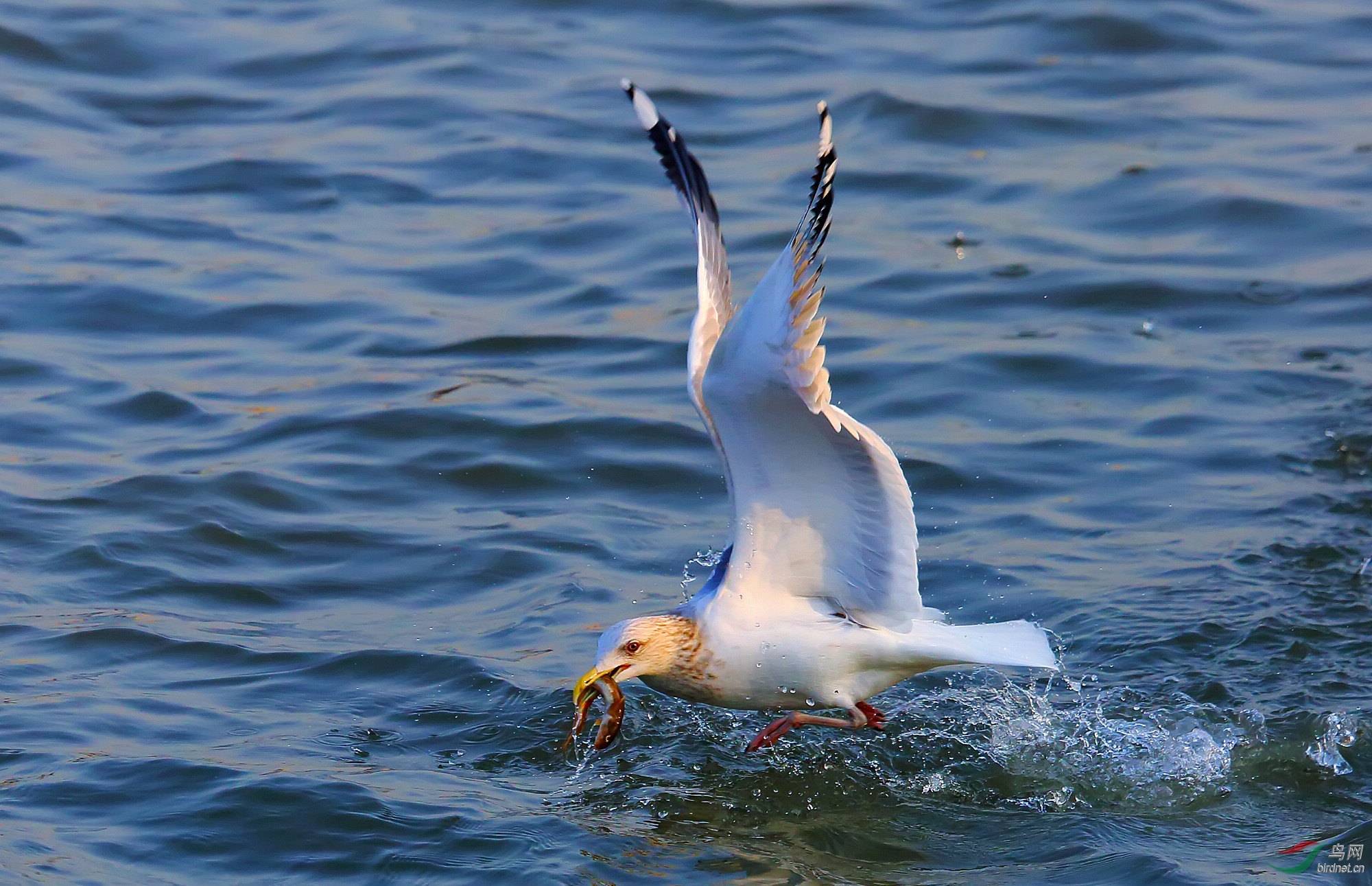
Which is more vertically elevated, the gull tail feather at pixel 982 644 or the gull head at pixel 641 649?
the gull tail feather at pixel 982 644

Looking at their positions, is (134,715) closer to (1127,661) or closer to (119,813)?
(119,813)

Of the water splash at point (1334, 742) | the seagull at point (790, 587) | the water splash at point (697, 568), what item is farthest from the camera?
the water splash at point (697, 568)

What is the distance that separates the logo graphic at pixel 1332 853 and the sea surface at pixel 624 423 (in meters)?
0.04

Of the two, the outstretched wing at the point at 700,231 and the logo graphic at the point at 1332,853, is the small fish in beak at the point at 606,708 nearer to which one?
the outstretched wing at the point at 700,231

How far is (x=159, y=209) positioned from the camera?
1098 cm

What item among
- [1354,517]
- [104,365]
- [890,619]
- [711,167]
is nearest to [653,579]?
[890,619]

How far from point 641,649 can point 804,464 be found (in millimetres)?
821

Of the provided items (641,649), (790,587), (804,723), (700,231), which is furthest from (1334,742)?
(700,231)

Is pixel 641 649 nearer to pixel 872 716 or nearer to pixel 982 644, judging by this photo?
pixel 872 716

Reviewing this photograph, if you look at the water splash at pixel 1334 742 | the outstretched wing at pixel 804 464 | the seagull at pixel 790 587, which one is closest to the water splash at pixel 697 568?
the seagull at pixel 790 587

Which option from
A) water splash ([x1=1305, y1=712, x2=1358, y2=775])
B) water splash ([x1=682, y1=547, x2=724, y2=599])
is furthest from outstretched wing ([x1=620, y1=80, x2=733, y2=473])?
water splash ([x1=1305, y1=712, x2=1358, y2=775])

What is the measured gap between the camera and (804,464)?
512cm

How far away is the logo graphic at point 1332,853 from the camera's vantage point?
15.9 ft

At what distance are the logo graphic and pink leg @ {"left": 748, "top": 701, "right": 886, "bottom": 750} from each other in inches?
53.4
